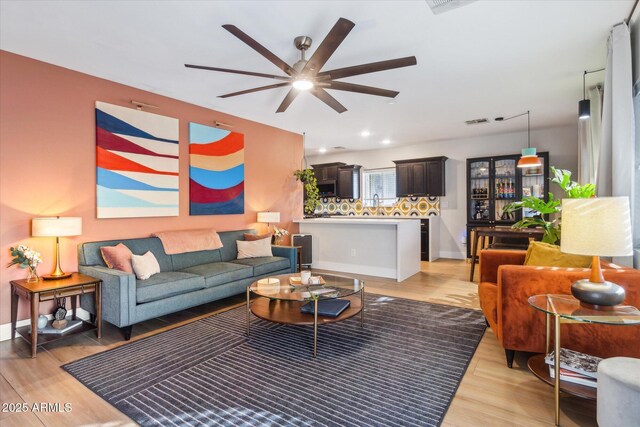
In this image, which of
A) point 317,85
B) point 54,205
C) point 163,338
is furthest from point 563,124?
point 54,205

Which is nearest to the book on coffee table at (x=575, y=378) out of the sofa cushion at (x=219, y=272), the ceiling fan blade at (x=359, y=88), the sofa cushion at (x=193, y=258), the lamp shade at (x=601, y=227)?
the lamp shade at (x=601, y=227)

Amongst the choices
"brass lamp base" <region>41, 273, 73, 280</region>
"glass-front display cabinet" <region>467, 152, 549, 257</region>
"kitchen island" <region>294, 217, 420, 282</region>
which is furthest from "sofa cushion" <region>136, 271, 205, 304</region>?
"glass-front display cabinet" <region>467, 152, 549, 257</region>

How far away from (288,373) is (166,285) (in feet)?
5.32

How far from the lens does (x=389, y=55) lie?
326 centimetres

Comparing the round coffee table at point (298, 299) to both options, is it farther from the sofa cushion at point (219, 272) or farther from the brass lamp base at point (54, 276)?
the brass lamp base at point (54, 276)

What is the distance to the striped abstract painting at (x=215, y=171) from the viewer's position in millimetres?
4629

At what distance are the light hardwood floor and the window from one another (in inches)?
222

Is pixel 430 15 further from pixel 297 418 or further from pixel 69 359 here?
pixel 69 359

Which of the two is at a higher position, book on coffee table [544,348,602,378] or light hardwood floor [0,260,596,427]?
book on coffee table [544,348,602,378]

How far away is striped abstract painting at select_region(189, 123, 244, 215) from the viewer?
4.63m

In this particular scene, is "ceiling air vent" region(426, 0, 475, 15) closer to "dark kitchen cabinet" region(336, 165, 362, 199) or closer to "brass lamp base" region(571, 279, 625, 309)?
"brass lamp base" region(571, 279, 625, 309)

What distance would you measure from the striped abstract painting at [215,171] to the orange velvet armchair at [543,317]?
387 cm

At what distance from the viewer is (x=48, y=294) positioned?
277 centimetres

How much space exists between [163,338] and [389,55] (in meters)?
3.45
